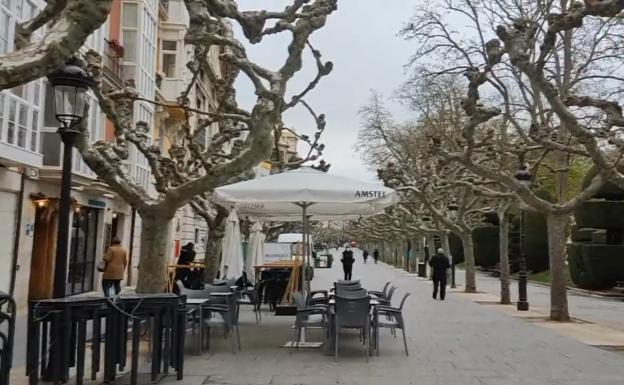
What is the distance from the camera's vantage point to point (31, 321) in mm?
6805

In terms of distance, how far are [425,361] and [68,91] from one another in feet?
20.4

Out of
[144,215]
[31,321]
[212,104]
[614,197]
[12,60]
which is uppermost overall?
[212,104]

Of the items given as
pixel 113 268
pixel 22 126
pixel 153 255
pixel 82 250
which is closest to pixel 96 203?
pixel 82 250

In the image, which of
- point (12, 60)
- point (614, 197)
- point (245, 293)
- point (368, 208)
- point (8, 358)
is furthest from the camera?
point (614, 197)

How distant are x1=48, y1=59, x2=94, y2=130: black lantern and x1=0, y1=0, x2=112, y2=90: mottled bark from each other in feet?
11.1

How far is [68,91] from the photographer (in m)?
8.45

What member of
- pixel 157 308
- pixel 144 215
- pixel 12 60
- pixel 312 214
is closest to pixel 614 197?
pixel 312 214

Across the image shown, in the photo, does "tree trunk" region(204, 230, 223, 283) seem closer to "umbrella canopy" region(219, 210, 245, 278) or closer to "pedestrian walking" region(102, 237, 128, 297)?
"pedestrian walking" region(102, 237, 128, 297)

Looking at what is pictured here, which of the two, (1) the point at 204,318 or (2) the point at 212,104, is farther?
(2) the point at 212,104

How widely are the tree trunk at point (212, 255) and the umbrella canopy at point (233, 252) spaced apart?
12.6ft

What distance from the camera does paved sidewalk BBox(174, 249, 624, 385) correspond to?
832 centimetres

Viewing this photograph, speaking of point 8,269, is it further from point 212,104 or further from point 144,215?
point 212,104

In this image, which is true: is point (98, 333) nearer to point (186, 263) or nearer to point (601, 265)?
point (186, 263)

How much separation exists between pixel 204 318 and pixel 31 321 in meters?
3.67
